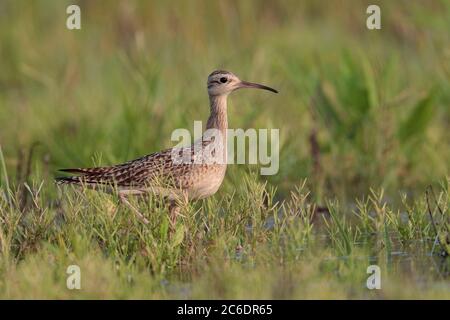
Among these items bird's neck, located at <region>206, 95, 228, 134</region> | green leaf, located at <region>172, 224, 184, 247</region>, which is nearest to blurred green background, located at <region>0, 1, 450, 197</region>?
bird's neck, located at <region>206, 95, 228, 134</region>

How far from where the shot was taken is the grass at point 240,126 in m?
7.20

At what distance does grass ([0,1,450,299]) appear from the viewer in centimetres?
720

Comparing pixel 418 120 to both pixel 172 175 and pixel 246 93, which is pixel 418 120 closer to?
pixel 246 93

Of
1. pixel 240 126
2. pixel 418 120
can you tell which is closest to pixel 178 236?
pixel 240 126

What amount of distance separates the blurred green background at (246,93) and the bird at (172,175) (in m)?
0.27

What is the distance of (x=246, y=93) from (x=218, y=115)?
2.36 meters

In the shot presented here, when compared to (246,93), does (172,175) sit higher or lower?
lower

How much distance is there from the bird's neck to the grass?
0.64 m

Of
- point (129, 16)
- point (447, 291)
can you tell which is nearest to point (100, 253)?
point (447, 291)

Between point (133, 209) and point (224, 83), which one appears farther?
point (224, 83)

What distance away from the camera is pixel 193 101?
12.2 m

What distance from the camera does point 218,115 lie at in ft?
31.8

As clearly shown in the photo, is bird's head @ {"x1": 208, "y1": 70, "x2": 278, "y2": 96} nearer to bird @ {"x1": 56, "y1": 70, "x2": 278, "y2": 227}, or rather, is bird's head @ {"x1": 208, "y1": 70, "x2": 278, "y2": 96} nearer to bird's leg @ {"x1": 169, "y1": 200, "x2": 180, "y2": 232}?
bird @ {"x1": 56, "y1": 70, "x2": 278, "y2": 227}
